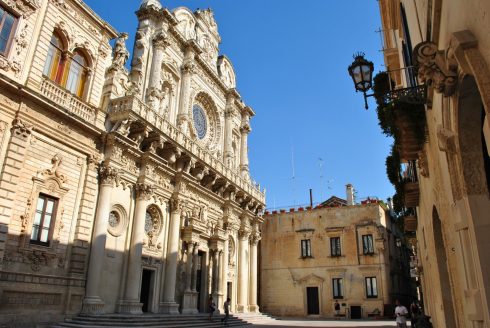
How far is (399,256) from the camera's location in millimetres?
34250

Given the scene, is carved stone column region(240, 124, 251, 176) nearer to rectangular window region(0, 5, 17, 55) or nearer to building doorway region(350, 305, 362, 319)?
building doorway region(350, 305, 362, 319)

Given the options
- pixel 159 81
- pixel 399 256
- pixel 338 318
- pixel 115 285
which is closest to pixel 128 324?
pixel 115 285

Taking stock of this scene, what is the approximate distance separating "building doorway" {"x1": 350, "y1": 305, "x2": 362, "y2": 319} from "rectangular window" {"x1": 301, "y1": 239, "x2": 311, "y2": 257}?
496 centimetres

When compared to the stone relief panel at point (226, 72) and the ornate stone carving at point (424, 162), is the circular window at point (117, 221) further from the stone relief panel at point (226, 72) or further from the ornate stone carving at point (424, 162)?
the stone relief panel at point (226, 72)

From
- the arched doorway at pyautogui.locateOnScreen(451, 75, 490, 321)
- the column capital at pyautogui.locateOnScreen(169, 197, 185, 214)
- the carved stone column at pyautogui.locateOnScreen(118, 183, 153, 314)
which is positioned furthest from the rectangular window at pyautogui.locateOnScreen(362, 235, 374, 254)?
the arched doorway at pyautogui.locateOnScreen(451, 75, 490, 321)

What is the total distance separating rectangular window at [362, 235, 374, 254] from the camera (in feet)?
95.7

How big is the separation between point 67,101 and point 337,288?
2326 centimetres

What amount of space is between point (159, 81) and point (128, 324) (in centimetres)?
1204

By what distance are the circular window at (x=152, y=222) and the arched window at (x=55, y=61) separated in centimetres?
698

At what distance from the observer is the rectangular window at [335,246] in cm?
3017

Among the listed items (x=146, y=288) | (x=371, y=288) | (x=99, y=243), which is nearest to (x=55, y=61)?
(x=99, y=243)

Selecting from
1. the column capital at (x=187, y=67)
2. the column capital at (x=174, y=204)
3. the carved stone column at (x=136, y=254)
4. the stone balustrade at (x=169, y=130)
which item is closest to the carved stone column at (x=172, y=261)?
the column capital at (x=174, y=204)

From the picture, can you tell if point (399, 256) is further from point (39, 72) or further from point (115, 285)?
→ point (39, 72)

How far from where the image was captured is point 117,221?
53.2ft
